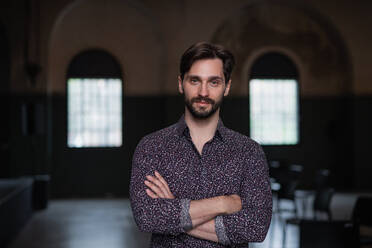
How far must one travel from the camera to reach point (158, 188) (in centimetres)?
214

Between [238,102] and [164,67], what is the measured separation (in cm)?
204

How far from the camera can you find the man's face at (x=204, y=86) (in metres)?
2.13

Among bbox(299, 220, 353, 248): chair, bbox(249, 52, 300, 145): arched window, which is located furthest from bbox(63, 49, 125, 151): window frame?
bbox(299, 220, 353, 248): chair

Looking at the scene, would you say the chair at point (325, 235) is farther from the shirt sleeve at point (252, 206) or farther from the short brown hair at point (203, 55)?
the short brown hair at point (203, 55)

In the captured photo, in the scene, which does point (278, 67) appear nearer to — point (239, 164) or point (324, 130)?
point (324, 130)

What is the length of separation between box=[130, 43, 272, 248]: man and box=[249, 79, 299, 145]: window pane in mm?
11199

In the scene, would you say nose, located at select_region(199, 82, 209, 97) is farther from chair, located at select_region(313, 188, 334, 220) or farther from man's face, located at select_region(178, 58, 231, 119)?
chair, located at select_region(313, 188, 334, 220)

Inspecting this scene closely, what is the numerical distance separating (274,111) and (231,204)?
11673 millimetres

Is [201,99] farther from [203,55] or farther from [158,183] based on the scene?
[158,183]

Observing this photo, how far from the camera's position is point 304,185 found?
1332 centimetres

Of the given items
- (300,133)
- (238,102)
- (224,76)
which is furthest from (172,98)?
(224,76)

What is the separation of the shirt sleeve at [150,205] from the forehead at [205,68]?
37cm

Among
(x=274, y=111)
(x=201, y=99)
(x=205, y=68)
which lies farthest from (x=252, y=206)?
(x=274, y=111)

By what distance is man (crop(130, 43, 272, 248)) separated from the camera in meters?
2.11
